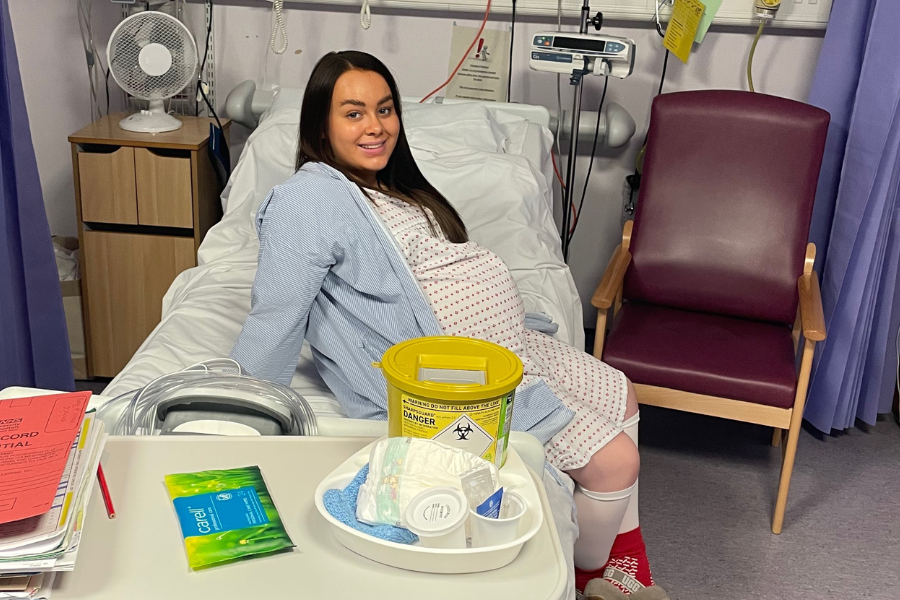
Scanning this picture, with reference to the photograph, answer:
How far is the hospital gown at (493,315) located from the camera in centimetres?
158

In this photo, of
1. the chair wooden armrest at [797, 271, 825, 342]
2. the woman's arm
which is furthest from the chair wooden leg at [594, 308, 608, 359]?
the woman's arm

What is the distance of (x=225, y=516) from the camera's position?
725 mm

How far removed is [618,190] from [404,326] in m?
1.69

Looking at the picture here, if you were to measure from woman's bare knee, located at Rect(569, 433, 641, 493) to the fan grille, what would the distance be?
1727mm

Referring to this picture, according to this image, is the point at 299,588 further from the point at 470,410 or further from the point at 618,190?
the point at 618,190

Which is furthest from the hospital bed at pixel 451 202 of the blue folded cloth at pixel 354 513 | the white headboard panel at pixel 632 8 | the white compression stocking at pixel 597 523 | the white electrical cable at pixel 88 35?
the blue folded cloth at pixel 354 513

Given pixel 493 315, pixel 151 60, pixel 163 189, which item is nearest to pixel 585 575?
pixel 493 315

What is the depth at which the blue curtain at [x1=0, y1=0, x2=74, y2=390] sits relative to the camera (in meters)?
1.79

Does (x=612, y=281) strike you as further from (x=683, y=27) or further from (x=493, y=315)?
(x=683, y=27)

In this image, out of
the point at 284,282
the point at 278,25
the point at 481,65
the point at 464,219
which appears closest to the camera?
the point at 284,282

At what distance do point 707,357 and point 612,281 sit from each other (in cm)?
30

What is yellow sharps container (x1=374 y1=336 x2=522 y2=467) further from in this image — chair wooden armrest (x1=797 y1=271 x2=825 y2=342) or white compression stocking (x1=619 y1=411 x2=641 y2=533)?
chair wooden armrest (x1=797 y1=271 x2=825 y2=342)

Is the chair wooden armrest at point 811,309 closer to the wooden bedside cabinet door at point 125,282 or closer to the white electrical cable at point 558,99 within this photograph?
the white electrical cable at point 558,99

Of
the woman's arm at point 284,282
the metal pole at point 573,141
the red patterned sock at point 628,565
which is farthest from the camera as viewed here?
the metal pole at point 573,141
